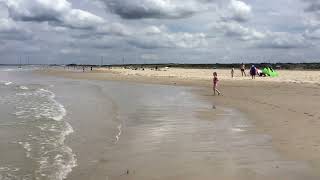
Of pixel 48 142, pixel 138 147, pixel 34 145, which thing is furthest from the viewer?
pixel 48 142

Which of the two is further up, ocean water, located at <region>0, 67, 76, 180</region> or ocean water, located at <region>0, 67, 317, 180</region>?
ocean water, located at <region>0, 67, 317, 180</region>

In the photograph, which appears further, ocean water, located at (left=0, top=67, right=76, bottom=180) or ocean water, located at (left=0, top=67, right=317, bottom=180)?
ocean water, located at (left=0, top=67, right=76, bottom=180)

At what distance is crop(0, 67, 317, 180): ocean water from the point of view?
934cm

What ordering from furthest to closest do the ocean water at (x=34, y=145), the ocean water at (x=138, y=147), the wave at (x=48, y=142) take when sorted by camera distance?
the wave at (x=48, y=142)
the ocean water at (x=34, y=145)
the ocean water at (x=138, y=147)

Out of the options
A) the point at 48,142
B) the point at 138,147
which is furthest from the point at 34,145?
the point at 138,147

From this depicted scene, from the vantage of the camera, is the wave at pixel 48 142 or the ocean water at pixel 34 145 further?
the wave at pixel 48 142

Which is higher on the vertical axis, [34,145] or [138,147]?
[138,147]

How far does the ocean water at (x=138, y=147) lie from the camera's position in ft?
30.7

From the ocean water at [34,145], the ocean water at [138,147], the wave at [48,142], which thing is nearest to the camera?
the ocean water at [138,147]

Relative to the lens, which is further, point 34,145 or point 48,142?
point 48,142

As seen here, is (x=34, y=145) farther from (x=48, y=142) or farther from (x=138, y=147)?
(x=138, y=147)

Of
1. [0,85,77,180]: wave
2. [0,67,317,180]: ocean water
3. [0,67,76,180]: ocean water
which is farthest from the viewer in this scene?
[0,85,77,180]: wave

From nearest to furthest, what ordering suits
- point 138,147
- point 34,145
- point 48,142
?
point 138,147 → point 34,145 → point 48,142

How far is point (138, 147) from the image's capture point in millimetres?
12047
